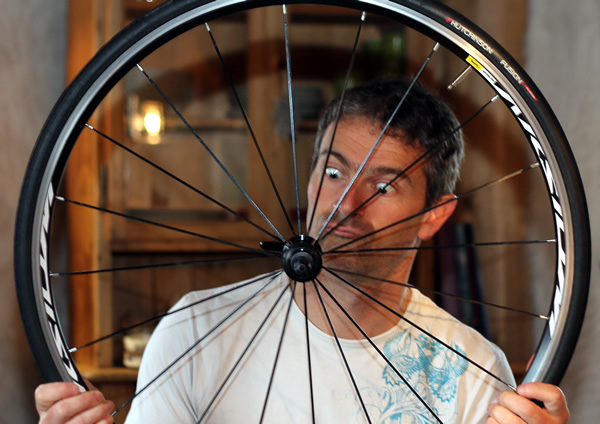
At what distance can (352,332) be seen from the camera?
1117 mm

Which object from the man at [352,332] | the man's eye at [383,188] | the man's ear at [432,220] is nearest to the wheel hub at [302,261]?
the man at [352,332]

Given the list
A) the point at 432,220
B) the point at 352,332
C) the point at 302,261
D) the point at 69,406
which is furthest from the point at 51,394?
the point at 432,220

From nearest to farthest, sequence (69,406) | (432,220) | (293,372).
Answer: (69,406), (293,372), (432,220)

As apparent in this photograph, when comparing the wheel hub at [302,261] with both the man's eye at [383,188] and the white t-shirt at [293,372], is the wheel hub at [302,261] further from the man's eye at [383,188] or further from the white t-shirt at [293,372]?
the man's eye at [383,188]

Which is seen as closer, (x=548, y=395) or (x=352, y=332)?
(x=548, y=395)

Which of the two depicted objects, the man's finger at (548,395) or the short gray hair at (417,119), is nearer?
the man's finger at (548,395)

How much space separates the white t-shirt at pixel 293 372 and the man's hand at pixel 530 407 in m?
0.21

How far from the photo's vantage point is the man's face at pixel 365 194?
1082 millimetres

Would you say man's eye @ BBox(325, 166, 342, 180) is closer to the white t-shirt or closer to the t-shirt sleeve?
the white t-shirt

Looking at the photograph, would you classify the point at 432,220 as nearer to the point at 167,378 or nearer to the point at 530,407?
the point at 530,407

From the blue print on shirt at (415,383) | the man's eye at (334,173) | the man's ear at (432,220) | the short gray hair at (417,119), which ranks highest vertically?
the short gray hair at (417,119)

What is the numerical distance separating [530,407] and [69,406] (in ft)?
2.07

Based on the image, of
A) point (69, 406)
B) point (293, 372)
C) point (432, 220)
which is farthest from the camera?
point (432, 220)

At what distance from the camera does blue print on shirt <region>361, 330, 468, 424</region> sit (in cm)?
106
